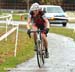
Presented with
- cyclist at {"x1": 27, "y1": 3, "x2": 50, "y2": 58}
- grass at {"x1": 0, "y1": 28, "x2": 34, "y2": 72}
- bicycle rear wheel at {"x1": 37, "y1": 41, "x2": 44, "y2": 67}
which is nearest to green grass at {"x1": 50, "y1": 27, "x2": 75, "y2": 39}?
grass at {"x1": 0, "y1": 28, "x2": 34, "y2": 72}

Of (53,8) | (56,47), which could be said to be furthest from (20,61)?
(53,8)

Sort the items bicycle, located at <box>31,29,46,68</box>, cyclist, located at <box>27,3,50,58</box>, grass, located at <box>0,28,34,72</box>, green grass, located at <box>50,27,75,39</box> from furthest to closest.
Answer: green grass, located at <box>50,27,75,39</box> → grass, located at <box>0,28,34,72</box> → bicycle, located at <box>31,29,46,68</box> → cyclist, located at <box>27,3,50,58</box>

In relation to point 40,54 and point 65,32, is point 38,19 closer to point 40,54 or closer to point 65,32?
point 40,54

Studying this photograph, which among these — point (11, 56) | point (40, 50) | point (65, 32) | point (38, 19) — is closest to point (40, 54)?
point (40, 50)

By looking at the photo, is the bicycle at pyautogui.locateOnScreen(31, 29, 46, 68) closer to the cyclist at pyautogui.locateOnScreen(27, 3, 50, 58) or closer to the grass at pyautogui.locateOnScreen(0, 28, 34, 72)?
the cyclist at pyautogui.locateOnScreen(27, 3, 50, 58)

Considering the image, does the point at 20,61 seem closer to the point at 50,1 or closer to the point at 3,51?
the point at 3,51

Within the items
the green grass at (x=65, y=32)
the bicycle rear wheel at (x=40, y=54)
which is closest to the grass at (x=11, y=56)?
the bicycle rear wheel at (x=40, y=54)

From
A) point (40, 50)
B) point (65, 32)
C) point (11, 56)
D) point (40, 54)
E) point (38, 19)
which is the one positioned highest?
point (38, 19)

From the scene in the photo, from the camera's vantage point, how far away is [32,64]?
39.6 feet

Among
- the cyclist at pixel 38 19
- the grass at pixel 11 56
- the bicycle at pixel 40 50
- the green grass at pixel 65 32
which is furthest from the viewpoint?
the green grass at pixel 65 32

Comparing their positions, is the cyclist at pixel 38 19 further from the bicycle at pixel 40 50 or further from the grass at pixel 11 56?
the grass at pixel 11 56

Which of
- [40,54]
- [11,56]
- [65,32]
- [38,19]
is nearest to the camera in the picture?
[40,54]

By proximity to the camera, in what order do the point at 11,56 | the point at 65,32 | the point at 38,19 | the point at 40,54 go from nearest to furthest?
1. the point at 40,54
2. the point at 38,19
3. the point at 11,56
4. the point at 65,32

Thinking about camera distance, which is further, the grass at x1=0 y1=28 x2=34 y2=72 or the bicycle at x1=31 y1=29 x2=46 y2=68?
the grass at x1=0 y1=28 x2=34 y2=72
